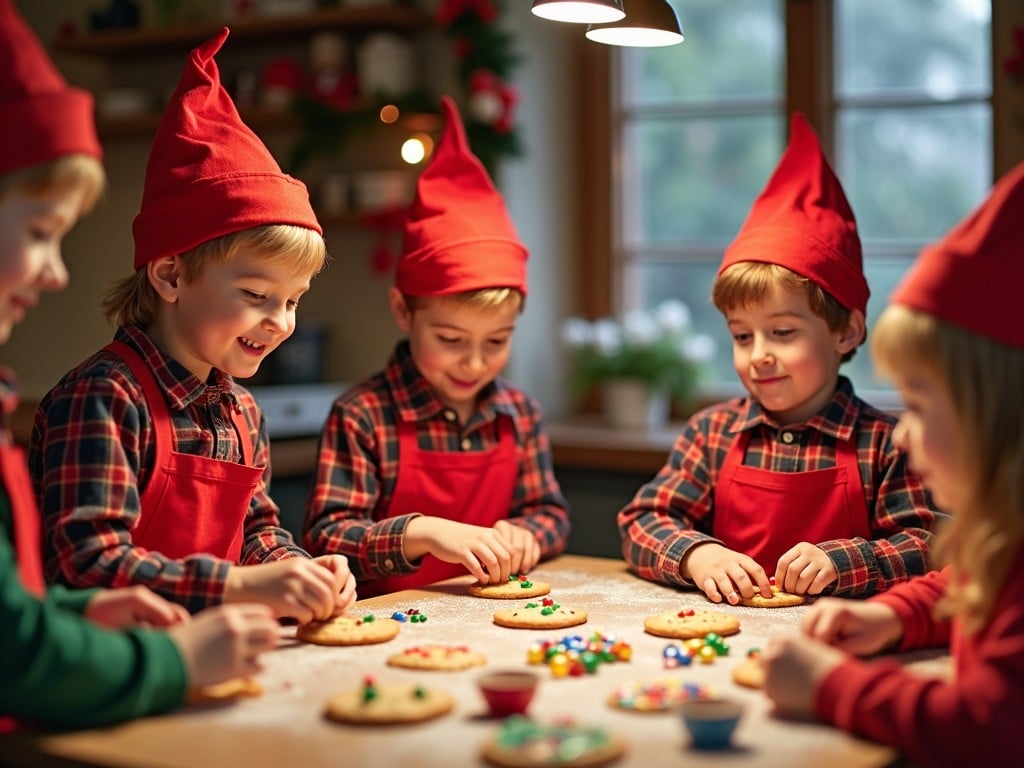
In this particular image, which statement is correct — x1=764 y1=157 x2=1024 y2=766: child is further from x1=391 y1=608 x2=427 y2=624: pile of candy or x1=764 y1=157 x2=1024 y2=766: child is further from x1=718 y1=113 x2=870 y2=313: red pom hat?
x1=718 y1=113 x2=870 y2=313: red pom hat

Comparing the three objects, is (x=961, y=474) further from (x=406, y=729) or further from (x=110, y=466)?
(x=110, y=466)

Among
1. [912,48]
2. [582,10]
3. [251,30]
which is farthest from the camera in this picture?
[251,30]

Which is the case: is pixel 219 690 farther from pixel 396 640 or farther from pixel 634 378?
pixel 634 378

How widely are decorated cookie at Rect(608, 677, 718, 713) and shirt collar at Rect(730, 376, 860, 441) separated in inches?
30.6

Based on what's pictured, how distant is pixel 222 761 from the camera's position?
120 cm

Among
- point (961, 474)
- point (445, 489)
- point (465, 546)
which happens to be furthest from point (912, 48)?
point (961, 474)

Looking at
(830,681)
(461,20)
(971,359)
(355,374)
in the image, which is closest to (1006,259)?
(971,359)

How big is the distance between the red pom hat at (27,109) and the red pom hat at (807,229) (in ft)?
3.86

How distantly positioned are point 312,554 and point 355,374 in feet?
6.66

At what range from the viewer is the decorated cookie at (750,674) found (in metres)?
1.42

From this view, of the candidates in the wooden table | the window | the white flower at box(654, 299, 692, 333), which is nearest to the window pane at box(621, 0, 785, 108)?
the window

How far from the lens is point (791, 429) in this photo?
214 centimetres

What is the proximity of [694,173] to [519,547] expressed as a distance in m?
2.23

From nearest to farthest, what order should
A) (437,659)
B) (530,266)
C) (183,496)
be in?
(437,659)
(183,496)
(530,266)
